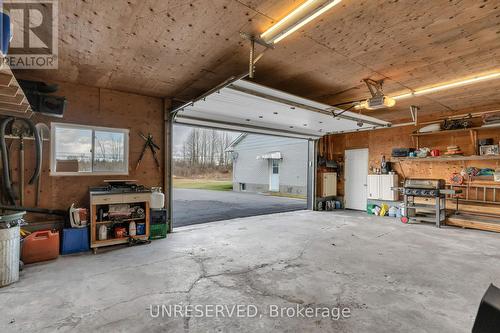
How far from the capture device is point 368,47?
Result: 3197mm

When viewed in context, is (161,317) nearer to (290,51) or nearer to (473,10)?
(290,51)

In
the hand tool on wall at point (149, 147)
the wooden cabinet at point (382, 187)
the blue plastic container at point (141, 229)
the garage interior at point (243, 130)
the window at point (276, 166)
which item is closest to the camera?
the garage interior at point (243, 130)

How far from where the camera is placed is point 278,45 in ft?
10.4

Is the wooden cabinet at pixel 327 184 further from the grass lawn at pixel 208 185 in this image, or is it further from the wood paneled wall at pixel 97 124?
the grass lawn at pixel 208 185

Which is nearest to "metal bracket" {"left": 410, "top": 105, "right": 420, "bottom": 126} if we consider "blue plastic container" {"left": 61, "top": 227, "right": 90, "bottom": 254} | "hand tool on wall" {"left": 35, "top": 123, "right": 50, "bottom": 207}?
"blue plastic container" {"left": 61, "top": 227, "right": 90, "bottom": 254}

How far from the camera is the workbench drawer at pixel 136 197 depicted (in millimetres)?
4334

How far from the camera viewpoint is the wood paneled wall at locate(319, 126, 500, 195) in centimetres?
630

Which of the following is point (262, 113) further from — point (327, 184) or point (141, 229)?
point (327, 184)

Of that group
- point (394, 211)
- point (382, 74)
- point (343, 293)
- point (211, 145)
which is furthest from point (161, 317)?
point (211, 145)

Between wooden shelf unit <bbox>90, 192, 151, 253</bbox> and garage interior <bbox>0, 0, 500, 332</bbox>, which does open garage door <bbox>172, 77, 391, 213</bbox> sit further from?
wooden shelf unit <bbox>90, 192, 151, 253</bbox>

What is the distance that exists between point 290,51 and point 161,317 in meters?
3.42

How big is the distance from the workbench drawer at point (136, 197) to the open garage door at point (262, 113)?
6.04ft

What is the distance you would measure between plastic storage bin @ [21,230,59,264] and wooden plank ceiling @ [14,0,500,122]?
257 cm

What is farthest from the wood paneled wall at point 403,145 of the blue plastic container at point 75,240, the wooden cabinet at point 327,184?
the blue plastic container at point 75,240
